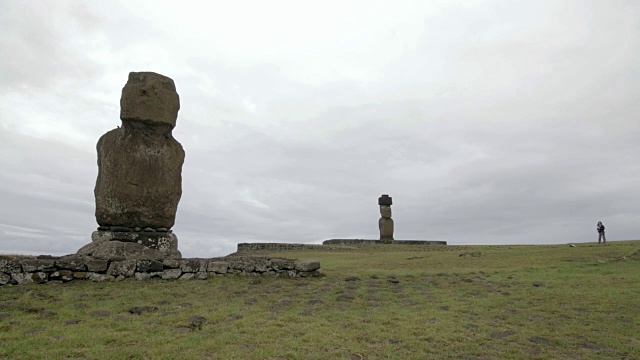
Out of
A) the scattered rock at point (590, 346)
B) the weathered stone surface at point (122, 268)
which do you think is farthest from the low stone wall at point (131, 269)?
the scattered rock at point (590, 346)

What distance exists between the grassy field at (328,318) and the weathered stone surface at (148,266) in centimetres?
41

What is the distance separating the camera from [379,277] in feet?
45.5

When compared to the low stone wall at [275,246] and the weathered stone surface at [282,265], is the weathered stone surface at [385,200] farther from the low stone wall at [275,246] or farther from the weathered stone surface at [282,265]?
the weathered stone surface at [282,265]

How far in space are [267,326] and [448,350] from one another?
3.03 meters

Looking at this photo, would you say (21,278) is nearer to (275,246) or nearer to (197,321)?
(197,321)

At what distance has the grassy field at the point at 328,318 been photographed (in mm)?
6652

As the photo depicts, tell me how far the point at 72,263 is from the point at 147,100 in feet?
16.7

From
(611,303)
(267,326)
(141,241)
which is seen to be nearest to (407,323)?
(267,326)

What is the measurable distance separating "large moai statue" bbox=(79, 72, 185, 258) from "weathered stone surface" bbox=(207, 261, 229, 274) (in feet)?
4.88

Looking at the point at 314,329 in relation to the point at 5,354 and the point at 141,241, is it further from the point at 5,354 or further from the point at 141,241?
the point at 141,241

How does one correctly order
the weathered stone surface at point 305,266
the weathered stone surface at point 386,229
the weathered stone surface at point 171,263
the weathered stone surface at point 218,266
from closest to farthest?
the weathered stone surface at point 171,263 → the weathered stone surface at point 218,266 → the weathered stone surface at point 305,266 → the weathered stone surface at point 386,229

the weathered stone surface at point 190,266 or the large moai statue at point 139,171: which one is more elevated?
the large moai statue at point 139,171

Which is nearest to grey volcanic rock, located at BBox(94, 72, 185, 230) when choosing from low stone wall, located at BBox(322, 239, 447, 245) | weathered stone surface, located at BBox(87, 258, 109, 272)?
weathered stone surface, located at BBox(87, 258, 109, 272)

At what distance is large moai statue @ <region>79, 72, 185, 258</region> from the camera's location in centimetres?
1327
